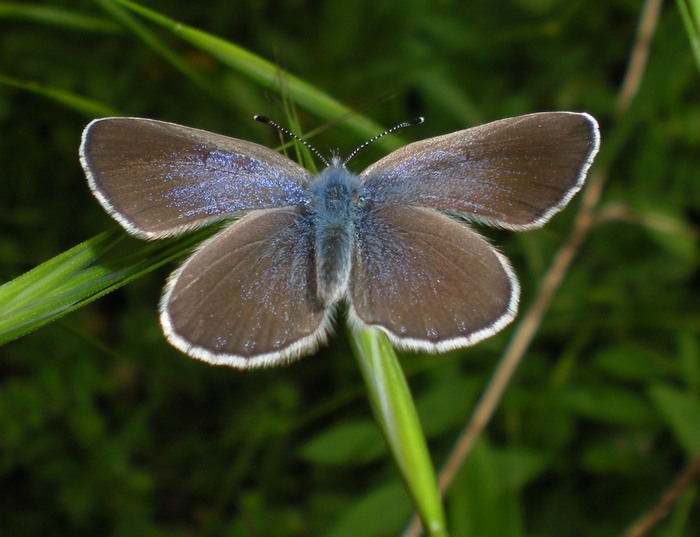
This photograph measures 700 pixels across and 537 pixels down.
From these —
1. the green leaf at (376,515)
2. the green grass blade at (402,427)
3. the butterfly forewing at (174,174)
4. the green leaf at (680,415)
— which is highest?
the butterfly forewing at (174,174)

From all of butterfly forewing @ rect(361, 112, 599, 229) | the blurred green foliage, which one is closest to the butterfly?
butterfly forewing @ rect(361, 112, 599, 229)

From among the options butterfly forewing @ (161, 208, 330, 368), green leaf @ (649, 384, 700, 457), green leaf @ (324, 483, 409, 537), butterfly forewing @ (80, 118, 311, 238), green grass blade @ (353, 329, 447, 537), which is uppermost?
butterfly forewing @ (80, 118, 311, 238)

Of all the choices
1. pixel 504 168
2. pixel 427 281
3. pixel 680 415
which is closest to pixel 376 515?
pixel 427 281

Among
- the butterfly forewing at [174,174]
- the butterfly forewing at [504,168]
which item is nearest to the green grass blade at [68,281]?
the butterfly forewing at [174,174]

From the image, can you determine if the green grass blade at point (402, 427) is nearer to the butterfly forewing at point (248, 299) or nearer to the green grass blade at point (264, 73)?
the butterfly forewing at point (248, 299)

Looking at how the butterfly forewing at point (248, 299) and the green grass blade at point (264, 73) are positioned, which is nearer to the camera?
the butterfly forewing at point (248, 299)

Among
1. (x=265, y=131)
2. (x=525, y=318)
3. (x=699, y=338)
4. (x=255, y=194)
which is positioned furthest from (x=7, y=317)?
(x=699, y=338)

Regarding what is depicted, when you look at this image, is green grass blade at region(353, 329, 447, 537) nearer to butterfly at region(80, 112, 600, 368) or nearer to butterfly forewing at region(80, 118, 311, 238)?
butterfly at region(80, 112, 600, 368)
